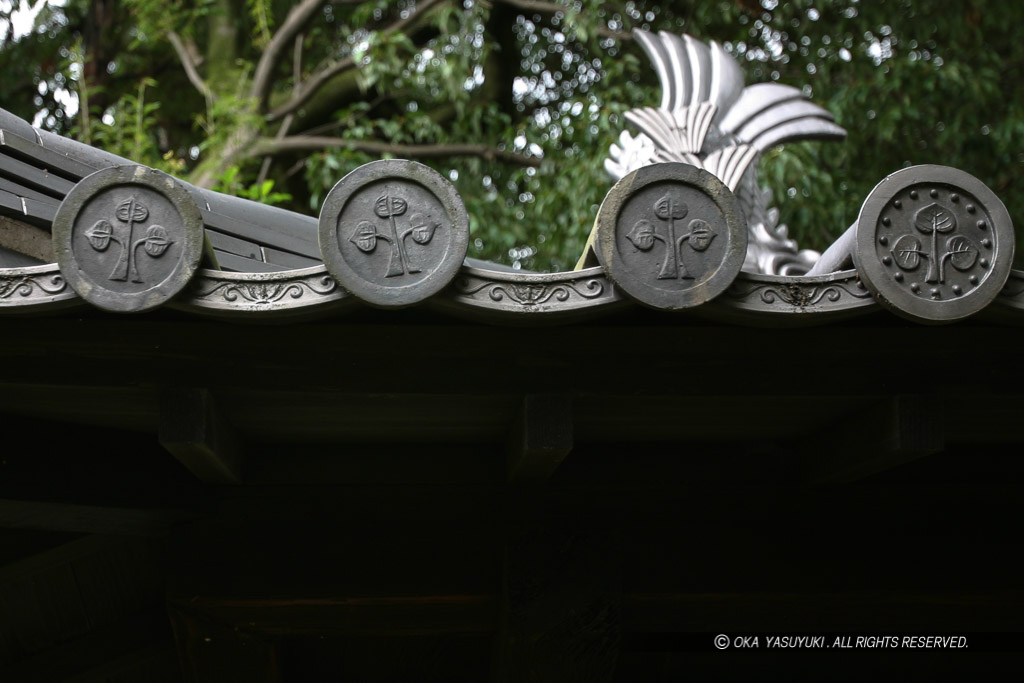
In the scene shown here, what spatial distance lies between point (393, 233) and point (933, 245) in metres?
0.77

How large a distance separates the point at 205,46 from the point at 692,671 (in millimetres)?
7322

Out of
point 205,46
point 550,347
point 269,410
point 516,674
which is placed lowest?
point 516,674

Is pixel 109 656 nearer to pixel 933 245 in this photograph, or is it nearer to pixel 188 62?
pixel 933 245

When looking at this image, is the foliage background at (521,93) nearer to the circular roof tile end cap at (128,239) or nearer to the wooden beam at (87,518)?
the wooden beam at (87,518)

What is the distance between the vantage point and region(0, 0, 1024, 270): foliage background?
630 cm

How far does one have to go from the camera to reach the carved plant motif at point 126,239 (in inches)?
56.7

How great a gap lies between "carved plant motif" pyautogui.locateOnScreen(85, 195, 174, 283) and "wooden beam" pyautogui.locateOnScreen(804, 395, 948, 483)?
1201 millimetres

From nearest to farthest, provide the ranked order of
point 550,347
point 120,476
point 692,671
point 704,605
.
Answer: point 550,347
point 120,476
point 704,605
point 692,671

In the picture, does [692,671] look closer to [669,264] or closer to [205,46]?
[669,264]

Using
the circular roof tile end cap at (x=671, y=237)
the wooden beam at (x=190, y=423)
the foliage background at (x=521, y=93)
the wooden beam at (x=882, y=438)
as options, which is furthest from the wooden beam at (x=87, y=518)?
the foliage background at (x=521, y=93)

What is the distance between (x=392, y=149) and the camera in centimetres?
673

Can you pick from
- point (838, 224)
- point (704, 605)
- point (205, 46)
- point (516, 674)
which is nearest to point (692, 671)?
point (704, 605)

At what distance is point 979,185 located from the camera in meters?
1.53

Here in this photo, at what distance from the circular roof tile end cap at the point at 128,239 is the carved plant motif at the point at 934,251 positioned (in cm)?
98
